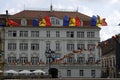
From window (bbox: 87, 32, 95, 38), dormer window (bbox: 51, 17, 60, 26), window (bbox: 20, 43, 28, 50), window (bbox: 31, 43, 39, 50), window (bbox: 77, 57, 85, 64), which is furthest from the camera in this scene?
window (bbox: 87, 32, 95, 38)

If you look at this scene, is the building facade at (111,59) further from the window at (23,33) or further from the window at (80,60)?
the window at (23,33)

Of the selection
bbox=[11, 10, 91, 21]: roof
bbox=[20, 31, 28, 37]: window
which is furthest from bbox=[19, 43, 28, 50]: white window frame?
Result: bbox=[11, 10, 91, 21]: roof

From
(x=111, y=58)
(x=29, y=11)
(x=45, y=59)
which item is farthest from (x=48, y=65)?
(x=111, y=58)

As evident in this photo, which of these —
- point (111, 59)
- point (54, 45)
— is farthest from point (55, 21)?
point (111, 59)

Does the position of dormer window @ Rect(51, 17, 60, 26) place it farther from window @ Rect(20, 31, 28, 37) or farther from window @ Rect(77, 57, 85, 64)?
window @ Rect(77, 57, 85, 64)

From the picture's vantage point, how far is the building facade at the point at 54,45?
70.1 metres

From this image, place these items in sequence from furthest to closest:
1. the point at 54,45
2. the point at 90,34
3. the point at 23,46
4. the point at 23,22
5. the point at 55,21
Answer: the point at 90,34, the point at 55,21, the point at 54,45, the point at 23,22, the point at 23,46

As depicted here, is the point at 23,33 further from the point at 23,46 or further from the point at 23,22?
the point at 23,46

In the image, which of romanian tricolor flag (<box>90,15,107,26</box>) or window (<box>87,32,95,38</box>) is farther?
window (<box>87,32,95,38</box>)

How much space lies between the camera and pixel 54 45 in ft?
234

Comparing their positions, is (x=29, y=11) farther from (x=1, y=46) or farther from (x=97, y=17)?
(x=97, y=17)

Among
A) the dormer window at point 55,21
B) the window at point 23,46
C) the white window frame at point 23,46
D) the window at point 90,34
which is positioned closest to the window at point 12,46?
the white window frame at point 23,46

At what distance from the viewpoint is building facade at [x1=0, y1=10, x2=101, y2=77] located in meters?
70.1

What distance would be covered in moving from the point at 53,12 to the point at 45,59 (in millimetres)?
9334
